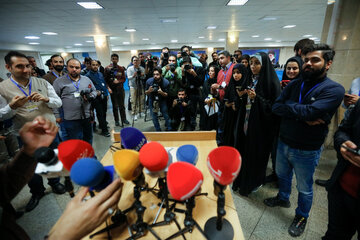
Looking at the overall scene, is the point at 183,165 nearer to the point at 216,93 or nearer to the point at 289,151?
the point at 289,151

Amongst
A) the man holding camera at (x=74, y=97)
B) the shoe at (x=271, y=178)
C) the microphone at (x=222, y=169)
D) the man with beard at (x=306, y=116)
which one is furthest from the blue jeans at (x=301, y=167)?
the man holding camera at (x=74, y=97)

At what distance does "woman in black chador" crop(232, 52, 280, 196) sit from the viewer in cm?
165

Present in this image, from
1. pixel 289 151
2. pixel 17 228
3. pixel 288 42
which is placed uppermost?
pixel 288 42

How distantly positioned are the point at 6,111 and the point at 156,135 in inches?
61.0

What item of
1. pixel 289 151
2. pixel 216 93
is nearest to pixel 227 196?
pixel 289 151

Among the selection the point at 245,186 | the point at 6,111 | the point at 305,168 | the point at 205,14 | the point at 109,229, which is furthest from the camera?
the point at 205,14

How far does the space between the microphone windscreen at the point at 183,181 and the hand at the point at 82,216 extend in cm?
23

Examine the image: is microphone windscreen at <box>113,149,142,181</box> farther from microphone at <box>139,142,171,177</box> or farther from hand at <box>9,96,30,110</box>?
hand at <box>9,96,30,110</box>

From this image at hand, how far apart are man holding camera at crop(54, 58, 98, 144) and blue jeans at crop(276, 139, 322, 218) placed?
2557 millimetres

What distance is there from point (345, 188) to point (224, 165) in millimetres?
1010

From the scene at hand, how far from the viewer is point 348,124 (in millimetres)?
1094

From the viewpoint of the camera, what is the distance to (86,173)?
625 millimetres

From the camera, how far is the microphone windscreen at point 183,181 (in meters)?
0.63

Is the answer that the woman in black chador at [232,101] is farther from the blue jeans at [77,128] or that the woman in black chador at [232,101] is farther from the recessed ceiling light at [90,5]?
the recessed ceiling light at [90,5]
